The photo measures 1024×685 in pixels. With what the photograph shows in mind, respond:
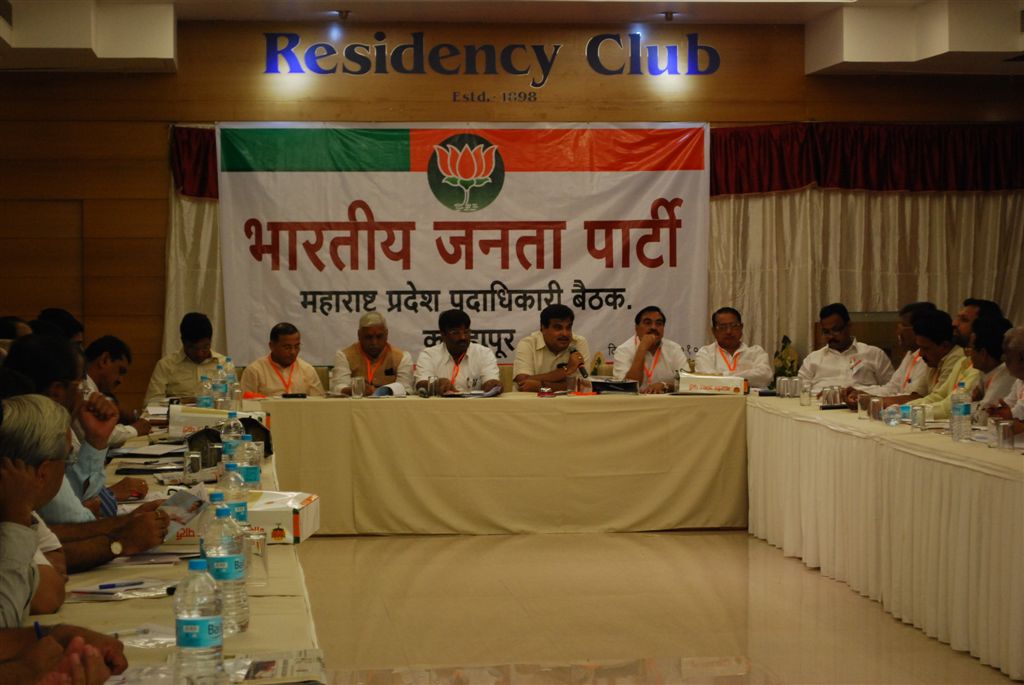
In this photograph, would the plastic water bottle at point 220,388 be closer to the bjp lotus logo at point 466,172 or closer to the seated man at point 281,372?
the seated man at point 281,372

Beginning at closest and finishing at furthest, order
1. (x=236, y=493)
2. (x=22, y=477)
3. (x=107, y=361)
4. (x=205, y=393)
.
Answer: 1. (x=22, y=477)
2. (x=236, y=493)
3. (x=107, y=361)
4. (x=205, y=393)

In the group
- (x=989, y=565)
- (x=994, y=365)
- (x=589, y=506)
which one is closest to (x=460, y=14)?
(x=589, y=506)

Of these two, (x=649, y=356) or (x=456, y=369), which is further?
(x=649, y=356)

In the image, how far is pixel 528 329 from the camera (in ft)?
29.0

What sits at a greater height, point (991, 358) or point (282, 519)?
point (991, 358)

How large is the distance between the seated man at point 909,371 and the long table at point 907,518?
766 mm

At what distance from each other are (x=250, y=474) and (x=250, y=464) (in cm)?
51

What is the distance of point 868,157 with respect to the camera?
9.02 m

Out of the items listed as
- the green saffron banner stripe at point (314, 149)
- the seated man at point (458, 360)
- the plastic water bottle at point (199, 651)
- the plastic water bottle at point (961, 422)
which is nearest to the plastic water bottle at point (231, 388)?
the seated man at point (458, 360)

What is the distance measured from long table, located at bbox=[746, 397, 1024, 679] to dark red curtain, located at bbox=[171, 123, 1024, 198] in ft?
8.75

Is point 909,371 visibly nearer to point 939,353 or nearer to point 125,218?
point 939,353

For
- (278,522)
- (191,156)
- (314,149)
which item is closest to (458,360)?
(314,149)

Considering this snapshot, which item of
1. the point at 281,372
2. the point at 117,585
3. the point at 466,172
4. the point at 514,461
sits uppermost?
the point at 466,172

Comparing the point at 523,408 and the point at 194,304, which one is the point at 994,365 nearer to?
the point at 523,408
